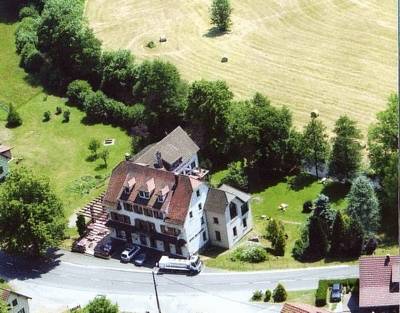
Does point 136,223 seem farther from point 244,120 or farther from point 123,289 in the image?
point 244,120

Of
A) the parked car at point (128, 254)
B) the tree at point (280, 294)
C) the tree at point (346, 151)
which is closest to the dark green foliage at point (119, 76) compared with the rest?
the parked car at point (128, 254)

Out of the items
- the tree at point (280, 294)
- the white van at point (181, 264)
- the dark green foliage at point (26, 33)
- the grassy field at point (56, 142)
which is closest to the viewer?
the tree at point (280, 294)

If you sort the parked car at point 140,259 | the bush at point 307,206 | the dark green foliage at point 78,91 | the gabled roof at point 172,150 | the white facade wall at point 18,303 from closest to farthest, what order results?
the white facade wall at point 18,303 < the parked car at point 140,259 < the bush at point 307,206 < the gabled roof at point 172,150 < the dark green foliage at point 78,91

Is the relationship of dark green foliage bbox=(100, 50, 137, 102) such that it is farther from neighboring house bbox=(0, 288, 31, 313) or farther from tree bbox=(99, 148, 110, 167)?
neighboring house bbox=(0, 288, 31, 313)

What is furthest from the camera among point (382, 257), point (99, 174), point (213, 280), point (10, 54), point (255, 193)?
point (10, 54)

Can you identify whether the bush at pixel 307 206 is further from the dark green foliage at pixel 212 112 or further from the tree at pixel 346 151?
the dark green foliage at pixel 212 112

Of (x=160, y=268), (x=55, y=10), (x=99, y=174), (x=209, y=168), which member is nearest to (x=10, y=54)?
(x=55, y=10)

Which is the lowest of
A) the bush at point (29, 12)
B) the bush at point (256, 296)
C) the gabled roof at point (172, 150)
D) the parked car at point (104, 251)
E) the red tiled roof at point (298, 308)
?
the parked car at point (104, 251)

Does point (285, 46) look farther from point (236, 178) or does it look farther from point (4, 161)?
point (4, 161)
